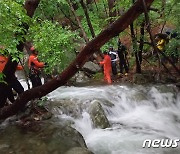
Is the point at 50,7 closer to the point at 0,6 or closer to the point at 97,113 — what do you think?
the point at 97,113

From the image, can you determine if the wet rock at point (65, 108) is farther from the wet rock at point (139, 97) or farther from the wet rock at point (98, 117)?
the wet rock at point (139, 97)

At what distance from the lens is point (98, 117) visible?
842cm

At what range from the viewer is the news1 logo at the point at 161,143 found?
7.16m

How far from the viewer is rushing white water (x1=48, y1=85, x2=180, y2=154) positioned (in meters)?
7.30

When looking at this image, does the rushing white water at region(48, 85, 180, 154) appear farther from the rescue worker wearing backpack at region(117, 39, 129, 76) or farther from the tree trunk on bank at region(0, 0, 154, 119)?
the rescue worker wearing backpack at region(117, 39, 129, 76)

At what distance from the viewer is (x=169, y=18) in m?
12.5

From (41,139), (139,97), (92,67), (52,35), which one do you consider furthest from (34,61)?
(92,67)

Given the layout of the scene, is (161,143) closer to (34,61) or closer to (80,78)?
(34,61)

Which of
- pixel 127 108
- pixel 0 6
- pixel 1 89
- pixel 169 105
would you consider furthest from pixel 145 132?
pixel 0 6

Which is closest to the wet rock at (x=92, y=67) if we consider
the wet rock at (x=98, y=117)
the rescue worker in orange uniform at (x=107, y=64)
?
the rescue worker in orange uniform at (x=107, y=64)

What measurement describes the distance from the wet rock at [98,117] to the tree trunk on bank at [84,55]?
1.81 meters

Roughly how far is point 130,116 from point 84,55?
422 centimetres

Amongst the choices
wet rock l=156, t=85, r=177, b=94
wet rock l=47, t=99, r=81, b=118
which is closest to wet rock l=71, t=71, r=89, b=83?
wet rock l=156, t=85, r=177, b=94

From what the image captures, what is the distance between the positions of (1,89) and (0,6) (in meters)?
3.15
